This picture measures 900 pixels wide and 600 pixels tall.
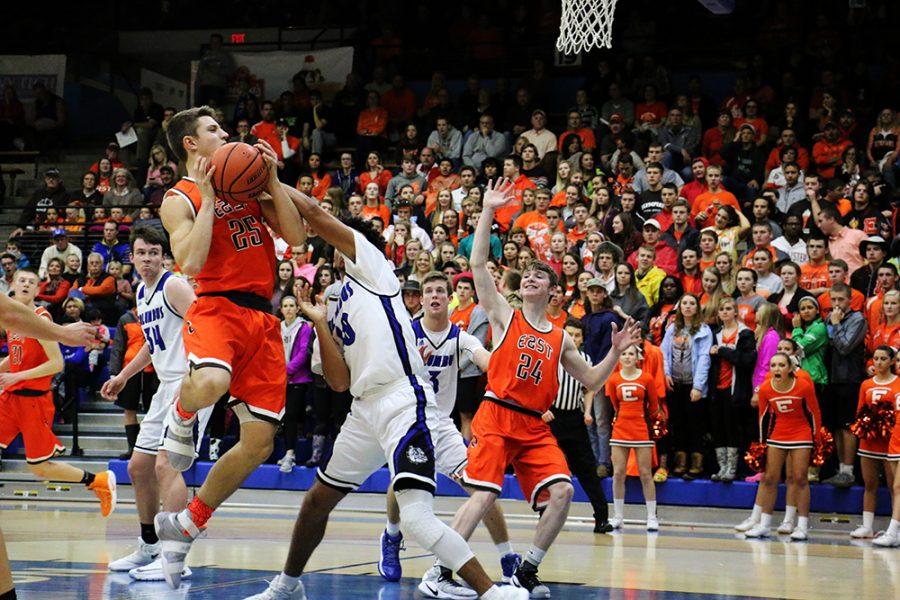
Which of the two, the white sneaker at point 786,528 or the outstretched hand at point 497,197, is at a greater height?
the outstretched hand at point 497,197

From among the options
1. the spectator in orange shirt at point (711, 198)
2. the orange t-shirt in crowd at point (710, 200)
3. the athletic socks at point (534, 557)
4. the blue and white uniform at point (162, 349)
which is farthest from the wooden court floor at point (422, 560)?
the orange t-shirt in crowd at point (710, 200)

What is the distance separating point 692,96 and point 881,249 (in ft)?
17.4

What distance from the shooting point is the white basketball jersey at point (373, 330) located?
5.86 meters

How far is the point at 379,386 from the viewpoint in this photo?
5.88 meters

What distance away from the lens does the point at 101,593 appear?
6.31 meters

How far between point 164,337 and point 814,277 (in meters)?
7.54

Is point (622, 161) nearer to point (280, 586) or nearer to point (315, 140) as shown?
point (315, 140)

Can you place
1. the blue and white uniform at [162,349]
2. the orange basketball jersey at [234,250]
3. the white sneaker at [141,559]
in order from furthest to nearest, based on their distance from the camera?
the blue and white uniform at [162,349], the white sneaker at [141,559], the orange basketball jersey at [234,250]

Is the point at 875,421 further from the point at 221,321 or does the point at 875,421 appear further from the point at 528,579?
the point at 221,321

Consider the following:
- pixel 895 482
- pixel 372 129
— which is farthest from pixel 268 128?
pixel 895 482

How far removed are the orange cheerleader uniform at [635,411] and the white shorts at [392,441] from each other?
5.74m

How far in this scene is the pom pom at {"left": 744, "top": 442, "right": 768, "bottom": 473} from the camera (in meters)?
11.3

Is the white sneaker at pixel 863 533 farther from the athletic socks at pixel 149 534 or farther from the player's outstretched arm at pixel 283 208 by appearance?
the player's outstretched arm at pixel 283 208

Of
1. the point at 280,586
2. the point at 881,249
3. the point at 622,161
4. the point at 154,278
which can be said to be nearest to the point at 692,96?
the point at 622,161
